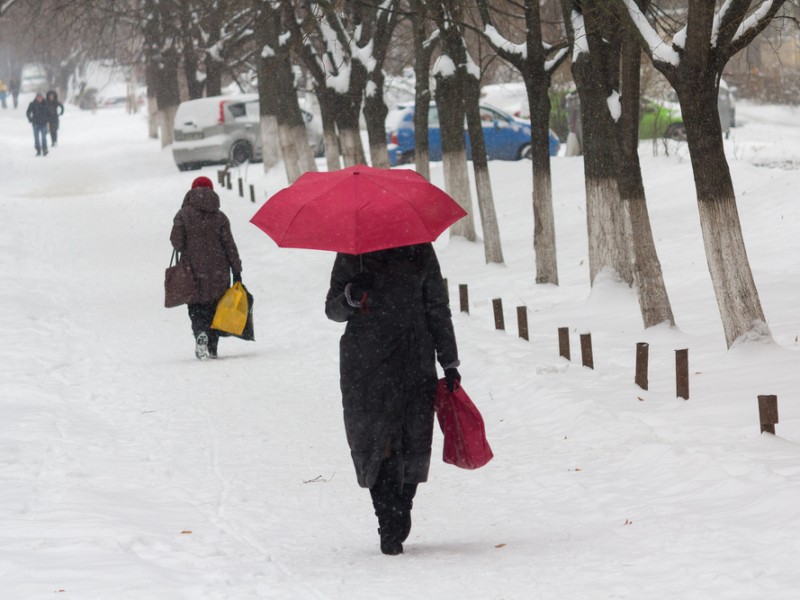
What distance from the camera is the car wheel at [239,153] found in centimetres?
3262

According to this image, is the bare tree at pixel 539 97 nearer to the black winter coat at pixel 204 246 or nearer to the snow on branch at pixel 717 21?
the black winter coat at pixel 204 246

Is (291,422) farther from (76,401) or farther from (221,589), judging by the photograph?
(221,589)

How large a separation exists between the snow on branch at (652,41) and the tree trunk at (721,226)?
239 millimetres

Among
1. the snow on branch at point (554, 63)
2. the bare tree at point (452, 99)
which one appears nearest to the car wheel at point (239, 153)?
the bare tree at point (452, 99)

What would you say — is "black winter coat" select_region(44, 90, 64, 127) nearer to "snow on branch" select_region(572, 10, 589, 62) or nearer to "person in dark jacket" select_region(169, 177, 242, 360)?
"snow on branch" select_region(572, 10, 589, 62)

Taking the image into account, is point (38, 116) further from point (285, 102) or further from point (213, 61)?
point (285, 102)

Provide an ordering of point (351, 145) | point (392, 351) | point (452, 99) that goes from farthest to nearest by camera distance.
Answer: point (351, 145), point (452, 99), point (392, 351)

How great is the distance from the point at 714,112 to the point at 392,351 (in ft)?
15.5

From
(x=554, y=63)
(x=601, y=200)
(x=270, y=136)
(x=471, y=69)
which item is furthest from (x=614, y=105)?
(x=270, y=136)

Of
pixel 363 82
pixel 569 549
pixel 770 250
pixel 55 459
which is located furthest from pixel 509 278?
pixel 569 549

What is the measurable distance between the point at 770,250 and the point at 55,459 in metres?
10.2

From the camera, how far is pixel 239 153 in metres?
32.9

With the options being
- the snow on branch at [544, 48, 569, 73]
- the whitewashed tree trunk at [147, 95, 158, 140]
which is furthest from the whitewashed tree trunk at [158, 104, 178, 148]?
the snow on branch at [544, 48, 569, 73]

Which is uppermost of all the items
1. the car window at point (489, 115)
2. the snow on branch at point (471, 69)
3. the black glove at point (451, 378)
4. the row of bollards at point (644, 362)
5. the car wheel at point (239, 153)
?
the snow on branch at point (471, 69)
